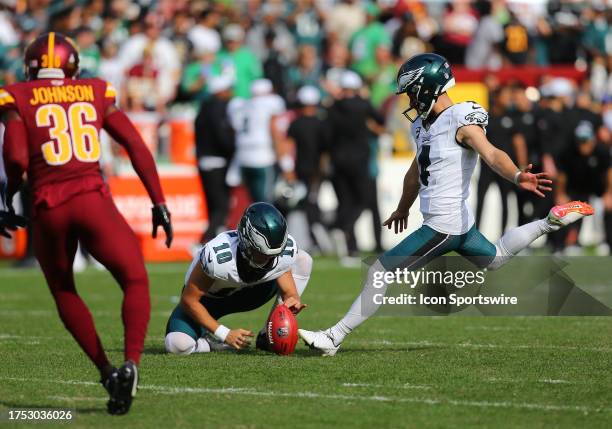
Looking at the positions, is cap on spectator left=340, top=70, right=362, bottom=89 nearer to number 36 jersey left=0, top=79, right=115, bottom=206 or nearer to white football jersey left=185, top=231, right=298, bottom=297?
white football jersey left=185, top=231, right=298, bottom=297

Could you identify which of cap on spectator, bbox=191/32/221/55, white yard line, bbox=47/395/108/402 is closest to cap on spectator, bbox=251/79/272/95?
cap on spectator, bbox=191/32/221/55

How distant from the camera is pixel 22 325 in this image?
31.2ft

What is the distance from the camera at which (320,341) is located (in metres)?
7.44

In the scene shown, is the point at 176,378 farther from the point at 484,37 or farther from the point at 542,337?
the point at 484,37

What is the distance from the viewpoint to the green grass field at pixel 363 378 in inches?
217

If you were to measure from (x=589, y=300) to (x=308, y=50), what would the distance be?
8813mm

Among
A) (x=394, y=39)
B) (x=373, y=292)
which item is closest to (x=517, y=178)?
(x=373, y=292)

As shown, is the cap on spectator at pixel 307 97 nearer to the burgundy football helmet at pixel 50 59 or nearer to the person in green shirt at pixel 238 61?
the person in green shirt at pixel 238 61

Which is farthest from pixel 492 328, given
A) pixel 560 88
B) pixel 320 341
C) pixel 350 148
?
pixel 560 88

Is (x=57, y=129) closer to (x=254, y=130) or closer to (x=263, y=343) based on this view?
(x=263, y=343)

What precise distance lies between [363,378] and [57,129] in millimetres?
2118

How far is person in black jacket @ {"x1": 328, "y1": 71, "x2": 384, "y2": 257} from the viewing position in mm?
15875

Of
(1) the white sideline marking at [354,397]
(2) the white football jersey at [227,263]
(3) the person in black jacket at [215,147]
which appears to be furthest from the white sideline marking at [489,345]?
(3) the person in black jacket at [215,147]

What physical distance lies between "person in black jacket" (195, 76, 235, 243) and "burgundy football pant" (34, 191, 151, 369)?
931 centimetres
